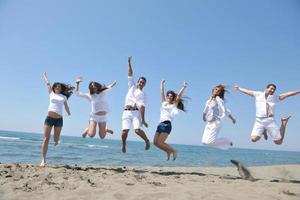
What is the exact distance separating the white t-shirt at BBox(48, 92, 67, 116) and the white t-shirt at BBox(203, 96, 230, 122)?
A: 157 inches

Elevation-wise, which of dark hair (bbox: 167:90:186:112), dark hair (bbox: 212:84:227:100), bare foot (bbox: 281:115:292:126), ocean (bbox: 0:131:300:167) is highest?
dark hair (bbox: 212:84:227:100)

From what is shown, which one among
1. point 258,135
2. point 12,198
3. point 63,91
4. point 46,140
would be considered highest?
point 63,91

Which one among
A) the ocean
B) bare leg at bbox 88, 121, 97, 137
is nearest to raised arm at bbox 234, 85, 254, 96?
bare leg at bbox 88, 121, 97, 137

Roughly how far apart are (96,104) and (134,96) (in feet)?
3.73

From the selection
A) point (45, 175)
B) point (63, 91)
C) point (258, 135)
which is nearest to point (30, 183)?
point (45, 175)

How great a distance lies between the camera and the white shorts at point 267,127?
31.6 ft

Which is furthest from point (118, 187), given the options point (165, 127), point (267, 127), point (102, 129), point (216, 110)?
point (267, 127)

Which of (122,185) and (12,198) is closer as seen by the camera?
(12,198)

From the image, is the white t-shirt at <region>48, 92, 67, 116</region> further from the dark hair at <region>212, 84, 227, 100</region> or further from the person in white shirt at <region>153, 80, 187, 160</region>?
the dark hair at <region>212, 84, 227, 100</region>

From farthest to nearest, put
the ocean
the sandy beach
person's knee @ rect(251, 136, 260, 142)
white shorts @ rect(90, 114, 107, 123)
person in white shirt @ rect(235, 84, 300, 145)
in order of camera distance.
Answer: the ocean < white shorts @ rect(90, 114, 107, 123) < person's knee @ rect(251, 136, 260, 142) < person in white shirt @ rect(235, 84, 300, 145) < the sandy beach

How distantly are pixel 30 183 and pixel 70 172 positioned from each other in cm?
128

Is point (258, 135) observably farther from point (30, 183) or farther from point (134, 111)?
point (30, 183)

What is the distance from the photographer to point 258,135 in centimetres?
973

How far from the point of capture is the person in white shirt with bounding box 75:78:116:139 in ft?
32.6
